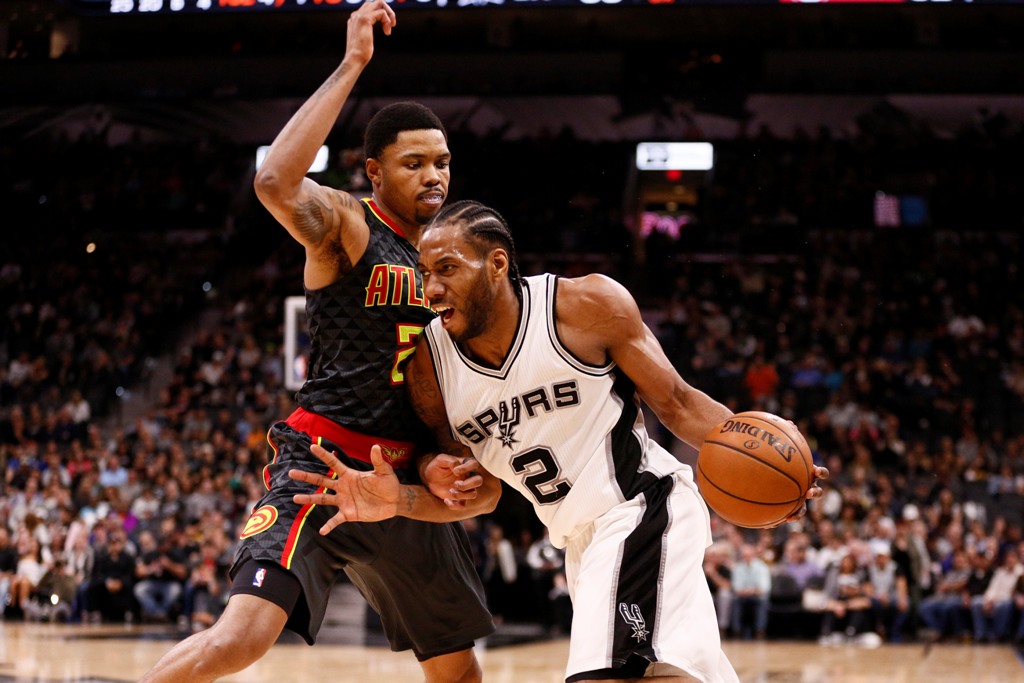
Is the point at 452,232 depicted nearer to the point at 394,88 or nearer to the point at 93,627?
the point at 93,627

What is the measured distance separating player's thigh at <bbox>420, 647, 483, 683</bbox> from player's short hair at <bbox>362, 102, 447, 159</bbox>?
191cm

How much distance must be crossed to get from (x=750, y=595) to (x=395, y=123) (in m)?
9.45

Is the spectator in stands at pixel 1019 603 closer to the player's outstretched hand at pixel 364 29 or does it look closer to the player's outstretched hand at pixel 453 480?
the player's outstretched hand at pixel 453 480

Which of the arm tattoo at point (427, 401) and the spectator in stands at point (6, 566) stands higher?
the arm tattoo at point (427, 401)

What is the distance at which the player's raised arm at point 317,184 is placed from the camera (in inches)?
149

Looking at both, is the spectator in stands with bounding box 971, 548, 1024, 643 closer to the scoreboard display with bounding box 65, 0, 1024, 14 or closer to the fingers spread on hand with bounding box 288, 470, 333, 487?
the scoreboard display with bounding box 65, 0, 1024, 14

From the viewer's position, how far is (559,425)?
376cm

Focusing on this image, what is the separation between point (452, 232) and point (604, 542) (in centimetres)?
110

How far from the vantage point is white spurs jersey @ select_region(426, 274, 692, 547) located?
373 centimetres

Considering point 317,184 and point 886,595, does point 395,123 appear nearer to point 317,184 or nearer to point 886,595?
point 317,184

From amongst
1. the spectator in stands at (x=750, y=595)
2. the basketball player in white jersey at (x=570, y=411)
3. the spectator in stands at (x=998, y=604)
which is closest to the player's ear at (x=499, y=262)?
the basketball player in white jersey at (x=570, y=411)

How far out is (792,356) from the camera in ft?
55.2

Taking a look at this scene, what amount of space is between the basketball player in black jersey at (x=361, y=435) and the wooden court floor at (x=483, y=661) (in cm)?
487

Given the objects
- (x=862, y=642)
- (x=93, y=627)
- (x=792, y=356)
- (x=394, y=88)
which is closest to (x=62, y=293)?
(x=394, y=88)
